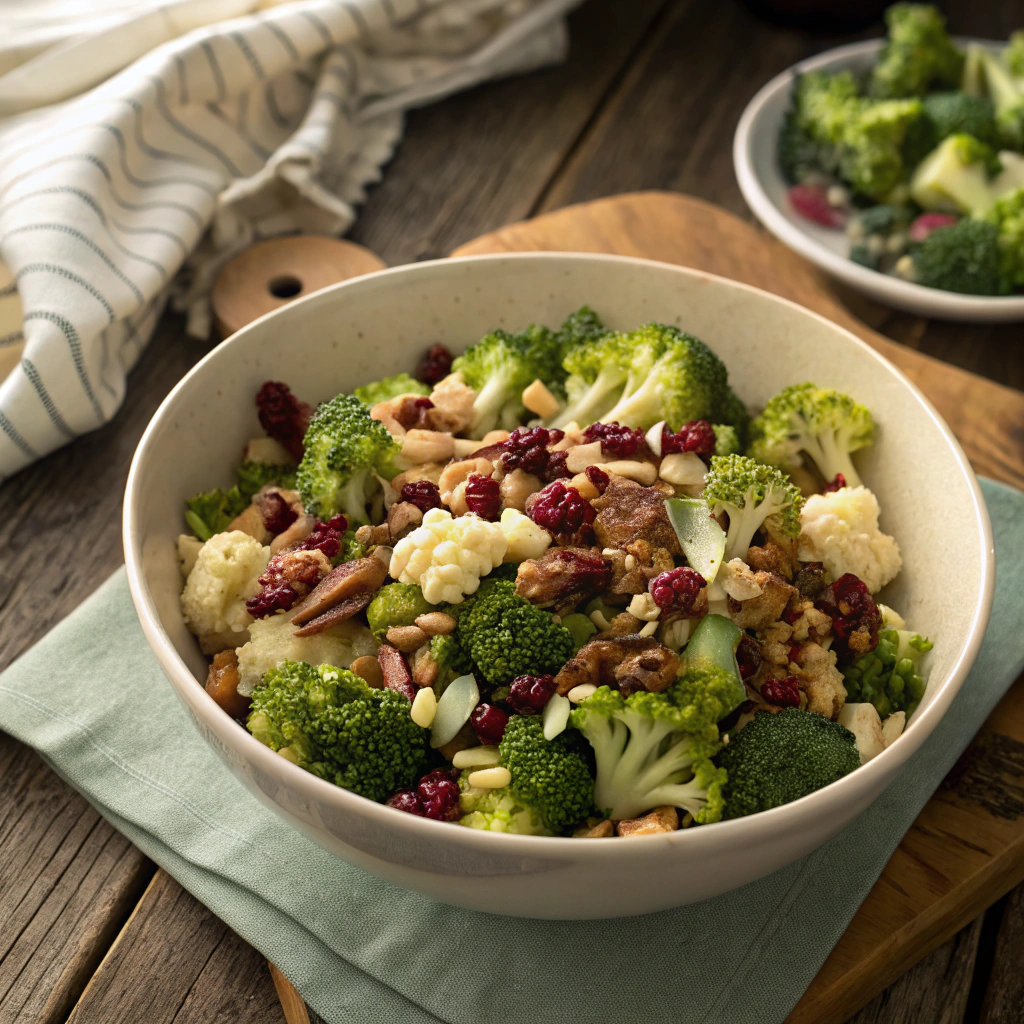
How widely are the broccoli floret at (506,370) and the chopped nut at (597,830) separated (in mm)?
1030

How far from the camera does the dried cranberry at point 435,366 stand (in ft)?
9.14

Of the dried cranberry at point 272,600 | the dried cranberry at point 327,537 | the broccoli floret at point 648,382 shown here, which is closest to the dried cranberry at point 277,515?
the dried cranberry at point 327,537

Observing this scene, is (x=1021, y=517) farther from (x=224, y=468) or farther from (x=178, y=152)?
(x=178, y=152)

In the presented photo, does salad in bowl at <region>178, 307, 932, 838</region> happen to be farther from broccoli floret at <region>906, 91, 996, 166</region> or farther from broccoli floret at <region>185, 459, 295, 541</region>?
broccoli floret at <region>906, 91, 996, 166</region>

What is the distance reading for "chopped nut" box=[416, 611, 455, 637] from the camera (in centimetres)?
204

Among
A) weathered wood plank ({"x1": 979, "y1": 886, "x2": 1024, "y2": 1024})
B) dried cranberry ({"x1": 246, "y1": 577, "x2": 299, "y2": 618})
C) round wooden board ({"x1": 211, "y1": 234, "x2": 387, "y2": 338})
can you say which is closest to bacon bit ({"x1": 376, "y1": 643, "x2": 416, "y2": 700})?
dried cranberry ({"x1": 246, "y1": 577, "x2": 299, "y2": 618})

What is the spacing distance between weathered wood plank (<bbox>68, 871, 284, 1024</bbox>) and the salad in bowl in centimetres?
46

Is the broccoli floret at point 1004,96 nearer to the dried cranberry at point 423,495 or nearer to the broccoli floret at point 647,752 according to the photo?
the dried cranberry at point 423,495

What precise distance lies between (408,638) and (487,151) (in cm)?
272

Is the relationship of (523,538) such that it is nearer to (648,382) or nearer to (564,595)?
(564,595)

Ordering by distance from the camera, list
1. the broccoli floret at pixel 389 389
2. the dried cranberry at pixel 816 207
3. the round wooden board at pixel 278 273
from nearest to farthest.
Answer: the broccoli floret at pixel 389 389
the round wooden board at pixel 278 273
the dried cranberry at pixel 816 207

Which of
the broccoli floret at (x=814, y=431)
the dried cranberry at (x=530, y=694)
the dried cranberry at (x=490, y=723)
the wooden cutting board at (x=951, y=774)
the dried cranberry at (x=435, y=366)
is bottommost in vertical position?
the wooden cutting board at (x=951, y=774)

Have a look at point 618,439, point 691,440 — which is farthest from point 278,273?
point 691,440

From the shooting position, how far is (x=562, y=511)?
6.94 feet
